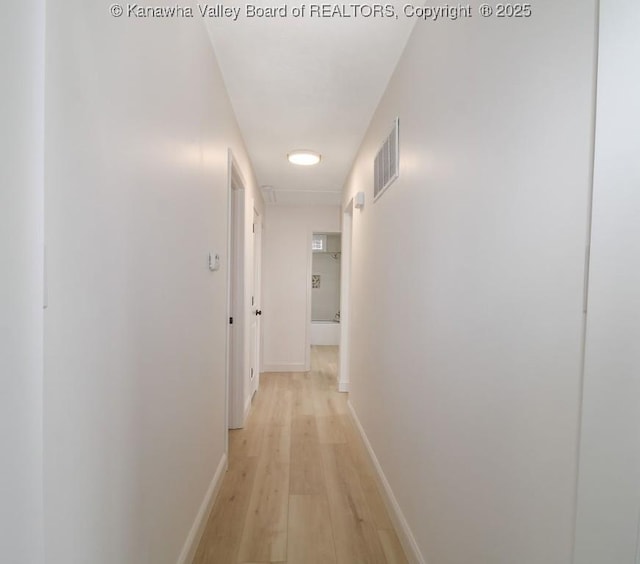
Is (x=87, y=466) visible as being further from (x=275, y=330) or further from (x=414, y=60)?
(x=275, y=330)

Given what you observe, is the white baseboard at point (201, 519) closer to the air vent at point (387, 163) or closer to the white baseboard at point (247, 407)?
the white baseboard at point (247, 407)

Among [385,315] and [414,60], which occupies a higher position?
[414,60]

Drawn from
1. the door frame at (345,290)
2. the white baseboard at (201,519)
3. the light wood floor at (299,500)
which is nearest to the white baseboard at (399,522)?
the light wood floor at (299,500)

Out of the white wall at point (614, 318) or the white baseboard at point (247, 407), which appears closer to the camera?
the white wall at point (614, 318)

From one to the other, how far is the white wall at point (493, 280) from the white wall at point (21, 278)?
3.25 feet

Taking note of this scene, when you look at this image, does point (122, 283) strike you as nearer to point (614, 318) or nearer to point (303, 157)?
point (614, 318)

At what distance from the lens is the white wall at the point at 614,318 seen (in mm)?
553

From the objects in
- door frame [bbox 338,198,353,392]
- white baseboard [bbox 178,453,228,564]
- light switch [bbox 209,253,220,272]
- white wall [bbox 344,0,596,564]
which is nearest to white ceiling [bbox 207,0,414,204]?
white wall [bbox 344,0,596,564]

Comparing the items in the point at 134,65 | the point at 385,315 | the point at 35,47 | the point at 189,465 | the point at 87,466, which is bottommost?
the point at 189,465

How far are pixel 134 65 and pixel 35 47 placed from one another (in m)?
0.46

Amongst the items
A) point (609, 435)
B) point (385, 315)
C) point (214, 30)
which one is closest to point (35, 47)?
point (609, 435)

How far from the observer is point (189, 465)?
1602mm

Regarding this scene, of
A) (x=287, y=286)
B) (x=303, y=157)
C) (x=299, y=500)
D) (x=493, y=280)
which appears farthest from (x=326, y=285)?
(x=493, y=280)

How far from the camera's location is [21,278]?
0.57 meters
